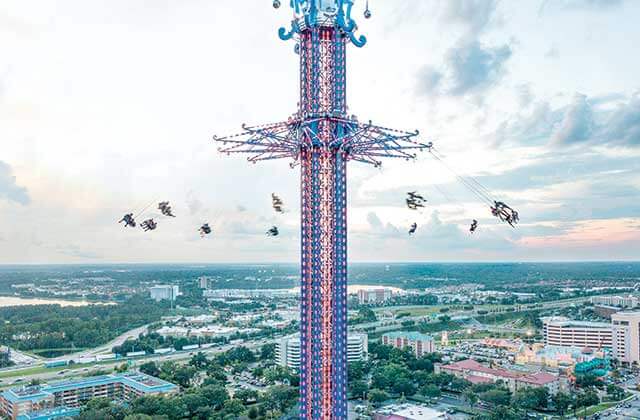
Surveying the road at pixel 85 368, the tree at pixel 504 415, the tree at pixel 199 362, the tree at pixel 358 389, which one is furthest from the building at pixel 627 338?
the tree at pixel 199 362

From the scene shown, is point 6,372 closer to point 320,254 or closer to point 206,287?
point 320,254

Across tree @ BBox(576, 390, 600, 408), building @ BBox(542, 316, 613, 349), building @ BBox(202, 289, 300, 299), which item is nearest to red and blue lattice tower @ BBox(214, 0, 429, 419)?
tree @ BBox(576, 390, 600, 408)

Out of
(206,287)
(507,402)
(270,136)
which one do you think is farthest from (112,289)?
(270,136)

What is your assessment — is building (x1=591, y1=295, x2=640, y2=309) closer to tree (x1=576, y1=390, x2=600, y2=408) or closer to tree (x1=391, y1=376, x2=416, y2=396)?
tree (x1=576, y1=390, x2=600, y2=408)

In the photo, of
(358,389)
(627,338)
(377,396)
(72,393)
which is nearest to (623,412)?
(377,396)

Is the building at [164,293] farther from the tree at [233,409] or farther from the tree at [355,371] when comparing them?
the tree at [233,409]

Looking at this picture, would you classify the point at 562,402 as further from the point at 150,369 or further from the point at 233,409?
the point at 150,369
